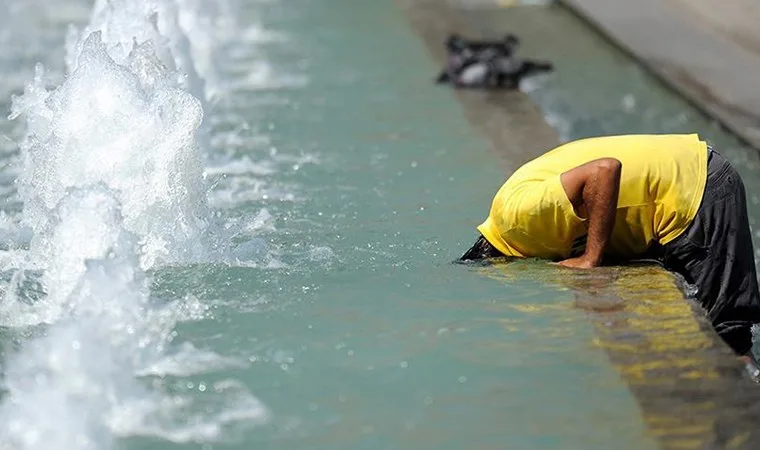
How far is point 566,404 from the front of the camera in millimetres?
4551

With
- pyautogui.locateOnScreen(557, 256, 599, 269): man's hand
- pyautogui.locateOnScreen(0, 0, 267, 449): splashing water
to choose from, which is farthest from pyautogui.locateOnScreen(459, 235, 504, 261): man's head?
pyautogui.locateOnScreen(0, 0, 267, 449): splashing water

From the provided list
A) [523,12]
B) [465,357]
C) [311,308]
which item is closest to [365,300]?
[311,308]

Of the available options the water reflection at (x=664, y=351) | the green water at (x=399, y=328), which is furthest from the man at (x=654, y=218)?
the green water at (x=399, y=328)

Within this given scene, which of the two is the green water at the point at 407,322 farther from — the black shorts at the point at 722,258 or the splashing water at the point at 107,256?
the black shorts at the point at 722,258

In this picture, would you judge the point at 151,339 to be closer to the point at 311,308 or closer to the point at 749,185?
the point at 311,308

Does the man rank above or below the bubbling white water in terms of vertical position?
below

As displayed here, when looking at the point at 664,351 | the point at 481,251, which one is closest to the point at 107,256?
the point at 481,251

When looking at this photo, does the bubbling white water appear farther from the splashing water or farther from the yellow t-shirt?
the yellow t-shirt

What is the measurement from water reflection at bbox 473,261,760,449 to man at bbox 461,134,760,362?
0.34 feet

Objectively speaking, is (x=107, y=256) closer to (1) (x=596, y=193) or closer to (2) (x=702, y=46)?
(1) (x=596, y=193)

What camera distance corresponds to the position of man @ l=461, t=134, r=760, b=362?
5535mm

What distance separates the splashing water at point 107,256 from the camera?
4520 mm

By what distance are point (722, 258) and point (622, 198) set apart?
0.46 m

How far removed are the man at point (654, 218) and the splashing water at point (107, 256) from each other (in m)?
1.36
